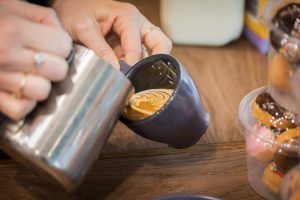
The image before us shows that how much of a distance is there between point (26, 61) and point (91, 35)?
27 centimetres

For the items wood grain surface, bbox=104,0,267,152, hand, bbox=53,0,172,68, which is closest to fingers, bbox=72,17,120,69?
hand, bbox=53,0,172,68

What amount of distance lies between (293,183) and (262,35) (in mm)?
475

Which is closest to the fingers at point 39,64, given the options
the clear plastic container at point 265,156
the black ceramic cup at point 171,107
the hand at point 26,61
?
the hand at point 26,61

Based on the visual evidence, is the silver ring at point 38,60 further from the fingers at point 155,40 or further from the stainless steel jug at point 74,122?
the fingers at point 155,40

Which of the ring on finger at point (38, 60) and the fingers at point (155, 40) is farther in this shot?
the fingers at point (155, 40)

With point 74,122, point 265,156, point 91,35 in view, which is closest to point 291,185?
point 265,156

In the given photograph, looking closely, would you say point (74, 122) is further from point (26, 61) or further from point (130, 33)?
point (130, 33)

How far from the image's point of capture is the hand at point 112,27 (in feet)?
2.21

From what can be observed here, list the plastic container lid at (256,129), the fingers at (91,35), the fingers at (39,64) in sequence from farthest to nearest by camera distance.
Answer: the fingers at (91,35) → the plastic container lid at (256,129) → the fingers at (39,64)

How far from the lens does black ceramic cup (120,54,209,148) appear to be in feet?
1.73

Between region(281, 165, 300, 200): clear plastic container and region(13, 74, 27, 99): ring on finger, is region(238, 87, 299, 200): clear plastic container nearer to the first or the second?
region(281, 165, 300, 200): clear plastic container

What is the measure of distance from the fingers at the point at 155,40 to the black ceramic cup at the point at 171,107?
0.28 feet

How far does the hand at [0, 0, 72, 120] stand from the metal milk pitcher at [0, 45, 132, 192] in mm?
14

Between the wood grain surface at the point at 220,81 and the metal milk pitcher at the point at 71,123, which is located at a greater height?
the metal milk pitcher at the point at 71,123
